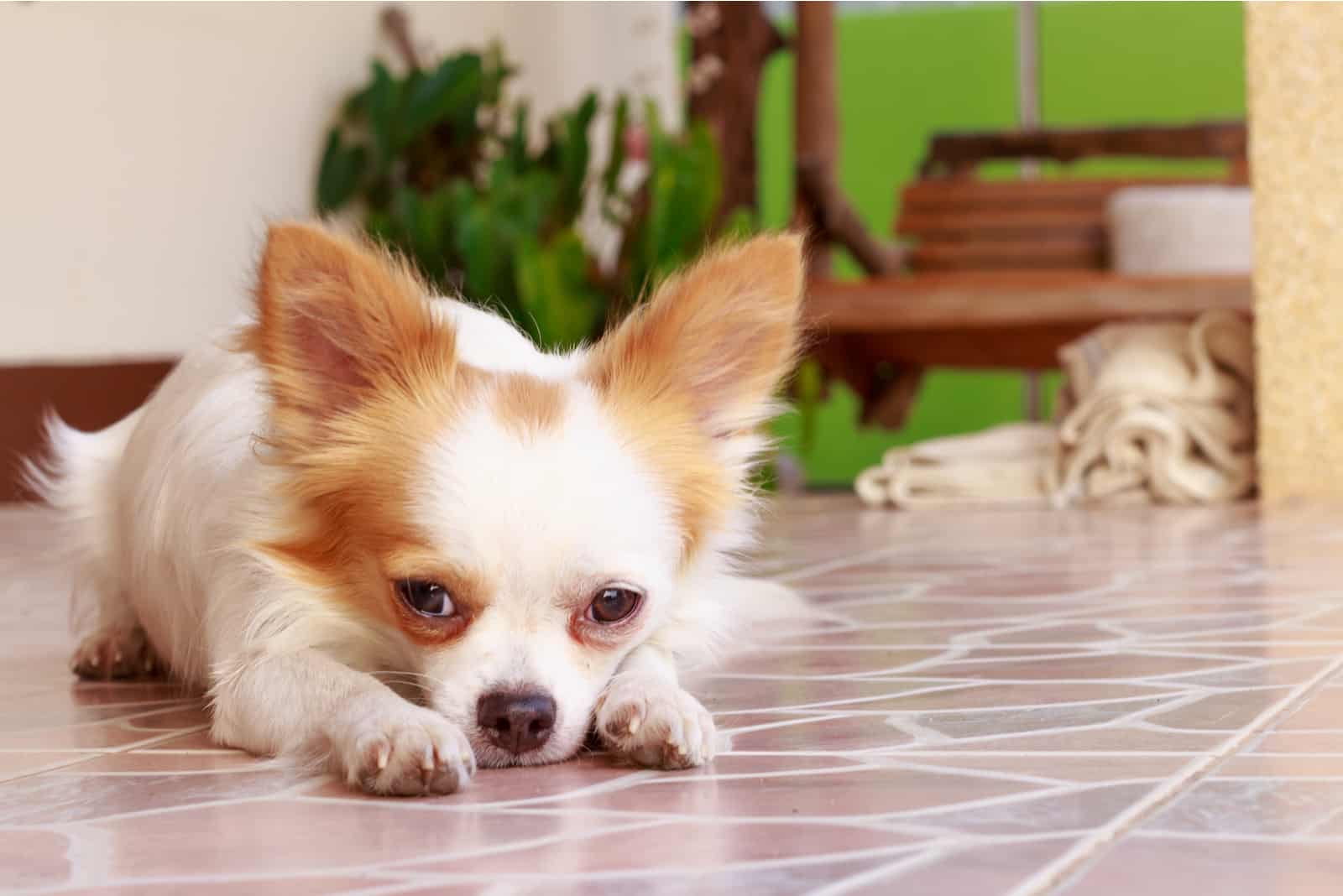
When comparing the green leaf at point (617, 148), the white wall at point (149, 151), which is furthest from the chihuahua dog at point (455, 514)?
the green leaf at point (617, 148)

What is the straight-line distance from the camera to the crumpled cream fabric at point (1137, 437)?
535 cm

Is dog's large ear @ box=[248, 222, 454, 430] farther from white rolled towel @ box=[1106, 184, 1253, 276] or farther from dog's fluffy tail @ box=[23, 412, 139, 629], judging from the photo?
white rolled towel @ box=[1106, 184, 1253, 276]

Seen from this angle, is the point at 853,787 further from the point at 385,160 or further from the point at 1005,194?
the point at 1005,194

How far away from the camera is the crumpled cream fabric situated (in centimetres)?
535

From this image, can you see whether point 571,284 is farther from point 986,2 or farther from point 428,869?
point 986,2

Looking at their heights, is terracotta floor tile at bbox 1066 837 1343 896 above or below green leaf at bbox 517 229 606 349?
below

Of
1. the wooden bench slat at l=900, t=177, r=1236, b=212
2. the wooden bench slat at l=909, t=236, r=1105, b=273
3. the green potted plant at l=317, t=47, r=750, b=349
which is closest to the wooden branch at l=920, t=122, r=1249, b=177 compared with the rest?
the wooden bench slat at l=900, t=177, r=1236, b=212

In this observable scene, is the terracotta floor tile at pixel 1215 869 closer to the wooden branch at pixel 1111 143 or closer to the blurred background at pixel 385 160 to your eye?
the blurred background at pixel 385 160

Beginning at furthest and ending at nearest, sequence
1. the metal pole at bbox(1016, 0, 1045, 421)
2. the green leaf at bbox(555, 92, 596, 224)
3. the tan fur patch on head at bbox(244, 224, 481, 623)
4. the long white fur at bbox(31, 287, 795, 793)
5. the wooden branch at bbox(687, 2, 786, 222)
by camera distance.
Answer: the metal pole at bbox(1016, 0, 1045, 421)
the wooden branch at bbox(687, 2, 786, 222)
the green leaf at bbox(555, 92, 596, 224)
the tan fur patch on head at bbox(244, 224, 481, 623)
the long white fur at bbox(31, 287, 795, 793)

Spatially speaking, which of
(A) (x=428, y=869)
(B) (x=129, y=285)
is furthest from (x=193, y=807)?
(B) (x=129, y=285)

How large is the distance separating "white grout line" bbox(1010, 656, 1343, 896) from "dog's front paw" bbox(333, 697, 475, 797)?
61 centimetres

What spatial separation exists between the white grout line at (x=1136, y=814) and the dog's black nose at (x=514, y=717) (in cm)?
60

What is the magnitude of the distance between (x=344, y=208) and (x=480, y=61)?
2.66 ft

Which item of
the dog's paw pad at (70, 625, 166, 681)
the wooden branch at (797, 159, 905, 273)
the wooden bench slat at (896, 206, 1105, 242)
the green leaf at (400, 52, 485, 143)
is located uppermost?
the green leaf at (400, 52, 485, 143)
